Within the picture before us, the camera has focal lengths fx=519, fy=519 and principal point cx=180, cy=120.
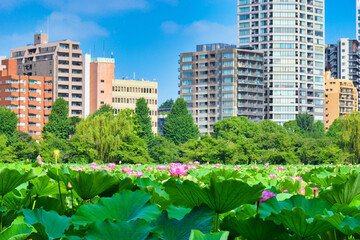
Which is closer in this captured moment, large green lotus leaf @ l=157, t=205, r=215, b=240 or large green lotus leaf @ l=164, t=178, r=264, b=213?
large green lotus leaf @ l=157, t=205, r=215, b=240

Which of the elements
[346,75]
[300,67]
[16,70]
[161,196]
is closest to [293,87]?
[300,67]

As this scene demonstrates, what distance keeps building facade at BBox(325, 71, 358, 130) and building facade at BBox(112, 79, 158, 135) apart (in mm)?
40809

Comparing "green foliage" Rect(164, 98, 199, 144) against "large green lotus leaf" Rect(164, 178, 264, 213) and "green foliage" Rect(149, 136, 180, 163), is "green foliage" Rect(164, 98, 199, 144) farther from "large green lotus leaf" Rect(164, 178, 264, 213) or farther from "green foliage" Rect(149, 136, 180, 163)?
"large green lotus leaf" Rect(164, 178, 264, 213)

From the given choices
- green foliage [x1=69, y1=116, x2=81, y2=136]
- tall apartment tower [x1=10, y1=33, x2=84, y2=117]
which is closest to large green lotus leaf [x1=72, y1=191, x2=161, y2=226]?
green foliage [x1=69, y1=116, x2=81, y2=136]

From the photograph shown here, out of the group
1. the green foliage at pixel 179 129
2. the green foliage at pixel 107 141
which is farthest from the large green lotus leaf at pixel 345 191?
the green foliage at pixel 179 129

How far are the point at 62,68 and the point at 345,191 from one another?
313 feet

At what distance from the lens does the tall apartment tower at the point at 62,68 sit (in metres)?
94.1

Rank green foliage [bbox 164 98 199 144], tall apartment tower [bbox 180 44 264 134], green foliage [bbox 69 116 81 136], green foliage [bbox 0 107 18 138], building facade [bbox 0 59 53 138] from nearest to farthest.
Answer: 1. green foliage [bbox 0 107 18 138]
2. green foliage [bbox 69 116 81 136]
3. green foliage [bbox 164 98 199 144]
4. building facade [bbox 0 59 53 138]
5. tall apartment tower [bbox 180 44 264 134]

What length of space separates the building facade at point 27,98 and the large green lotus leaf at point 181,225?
3519 inches

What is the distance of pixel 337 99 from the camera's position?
4619 inches

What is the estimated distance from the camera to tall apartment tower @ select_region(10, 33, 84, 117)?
9406 cm

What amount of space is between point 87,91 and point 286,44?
1644 inches

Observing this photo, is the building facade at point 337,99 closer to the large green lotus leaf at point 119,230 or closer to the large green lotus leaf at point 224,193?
the large green lotus leaf at point 224,193

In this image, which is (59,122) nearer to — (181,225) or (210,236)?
(181,225)
